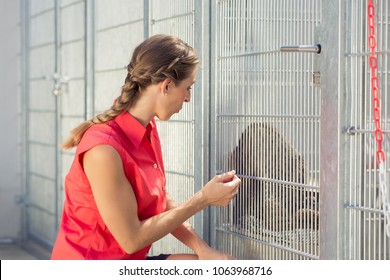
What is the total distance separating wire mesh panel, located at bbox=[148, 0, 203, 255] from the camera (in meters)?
4.29

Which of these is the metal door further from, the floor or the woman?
the woman

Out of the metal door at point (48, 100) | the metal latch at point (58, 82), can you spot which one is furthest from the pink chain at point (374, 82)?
the metal latch at point (58, 82)

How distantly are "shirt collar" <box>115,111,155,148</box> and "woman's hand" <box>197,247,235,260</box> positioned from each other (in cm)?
46

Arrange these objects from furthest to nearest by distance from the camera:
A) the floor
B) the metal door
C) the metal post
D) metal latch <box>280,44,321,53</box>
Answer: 1. the floor
2. the metal door
3. metal latch <box>280,44,321,53</box>
4. the metal post

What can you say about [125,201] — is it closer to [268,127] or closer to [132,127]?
[132,127]

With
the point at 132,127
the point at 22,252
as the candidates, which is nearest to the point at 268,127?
the point at 132,127

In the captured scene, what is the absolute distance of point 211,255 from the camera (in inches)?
134

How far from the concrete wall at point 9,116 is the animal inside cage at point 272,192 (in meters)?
4.42

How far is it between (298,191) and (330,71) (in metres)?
0.50

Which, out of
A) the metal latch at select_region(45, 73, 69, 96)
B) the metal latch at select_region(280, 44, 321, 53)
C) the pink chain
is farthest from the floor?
the pink chain

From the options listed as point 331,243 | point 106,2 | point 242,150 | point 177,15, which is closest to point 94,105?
point 106,2

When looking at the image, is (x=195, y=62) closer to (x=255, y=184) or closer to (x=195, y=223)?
(x=255, y=184)

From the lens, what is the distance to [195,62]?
11.1 feet

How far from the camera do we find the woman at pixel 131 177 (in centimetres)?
318
